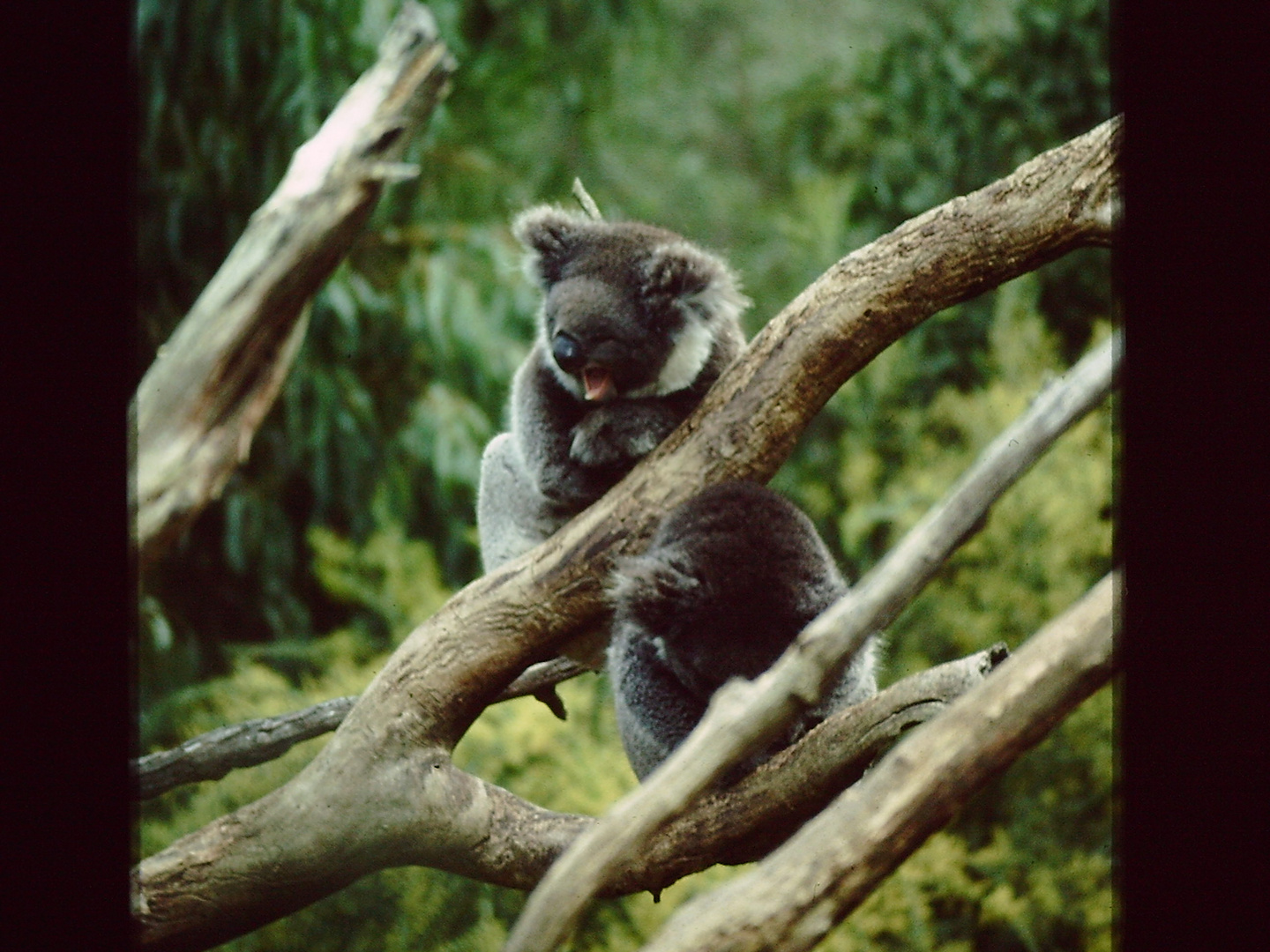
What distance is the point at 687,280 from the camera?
3156 millimetres

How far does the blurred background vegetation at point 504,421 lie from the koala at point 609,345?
1442mm

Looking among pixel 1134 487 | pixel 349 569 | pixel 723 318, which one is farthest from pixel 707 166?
pixel 1134 487

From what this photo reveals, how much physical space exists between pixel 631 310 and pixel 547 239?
1.23 feet

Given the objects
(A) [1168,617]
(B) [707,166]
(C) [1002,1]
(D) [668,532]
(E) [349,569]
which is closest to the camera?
(A) [1168,617]

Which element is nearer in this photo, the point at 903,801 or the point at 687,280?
the point at 903,801

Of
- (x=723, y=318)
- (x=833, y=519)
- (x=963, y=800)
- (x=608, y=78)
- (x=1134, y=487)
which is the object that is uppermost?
(x=608, y=78)

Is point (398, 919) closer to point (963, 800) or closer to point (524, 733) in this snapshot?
point (524, 733)

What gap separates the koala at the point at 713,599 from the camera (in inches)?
106

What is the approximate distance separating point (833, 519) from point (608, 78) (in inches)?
121

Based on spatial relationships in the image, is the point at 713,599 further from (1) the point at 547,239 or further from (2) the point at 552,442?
(1) the point at 547,239

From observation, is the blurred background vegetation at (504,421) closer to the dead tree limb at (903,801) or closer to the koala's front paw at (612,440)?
the koala's front paw at (612,440)

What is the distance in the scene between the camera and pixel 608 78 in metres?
7.46

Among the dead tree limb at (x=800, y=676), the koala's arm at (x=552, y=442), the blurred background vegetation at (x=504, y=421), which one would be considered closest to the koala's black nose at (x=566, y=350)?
the koala's arm at (x=552, y=442)

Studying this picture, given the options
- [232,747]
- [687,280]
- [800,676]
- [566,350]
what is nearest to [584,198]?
[687,280]
